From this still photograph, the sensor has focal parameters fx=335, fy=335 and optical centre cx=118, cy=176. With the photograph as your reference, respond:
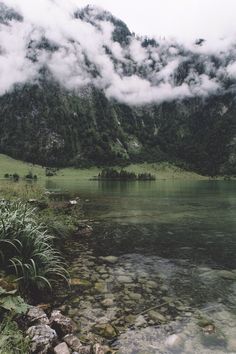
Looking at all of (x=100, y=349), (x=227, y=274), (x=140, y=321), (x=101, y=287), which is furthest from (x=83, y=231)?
(x=100, y=349)

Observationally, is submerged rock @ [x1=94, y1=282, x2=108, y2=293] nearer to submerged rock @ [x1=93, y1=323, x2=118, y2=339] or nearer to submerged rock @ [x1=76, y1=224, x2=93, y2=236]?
submerged rock @ [x1=93, y1=323, x2=118, y2=339]

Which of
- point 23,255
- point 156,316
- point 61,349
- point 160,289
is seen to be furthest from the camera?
point 160,289

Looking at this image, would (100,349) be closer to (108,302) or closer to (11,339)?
(11,339)

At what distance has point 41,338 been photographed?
7992 mm

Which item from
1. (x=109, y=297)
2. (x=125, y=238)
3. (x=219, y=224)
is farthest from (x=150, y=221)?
(x=109, y=297)

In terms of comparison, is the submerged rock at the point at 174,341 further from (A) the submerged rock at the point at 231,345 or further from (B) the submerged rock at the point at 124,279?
(B) the submerged rock at the point at 124,279

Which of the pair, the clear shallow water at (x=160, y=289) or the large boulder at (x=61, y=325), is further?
the clear shallow water at (x=160, y=289)

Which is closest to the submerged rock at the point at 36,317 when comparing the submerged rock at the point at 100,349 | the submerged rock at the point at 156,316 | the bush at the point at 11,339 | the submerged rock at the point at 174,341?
the bush at the point at 11,339

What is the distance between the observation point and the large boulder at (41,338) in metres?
7.71

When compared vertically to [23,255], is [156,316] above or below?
below

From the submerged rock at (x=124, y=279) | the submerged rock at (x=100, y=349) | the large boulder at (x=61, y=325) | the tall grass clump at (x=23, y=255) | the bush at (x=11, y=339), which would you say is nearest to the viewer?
the bush at (x=11, y=339)

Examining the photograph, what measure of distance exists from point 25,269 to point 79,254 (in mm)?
6888

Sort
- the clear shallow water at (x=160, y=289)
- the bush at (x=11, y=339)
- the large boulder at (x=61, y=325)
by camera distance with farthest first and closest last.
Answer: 1. the clear shallow water at (x=160, y=289)
2. the large boulder at (x=61, y=325)
3. the bush at (x=11, y=339)

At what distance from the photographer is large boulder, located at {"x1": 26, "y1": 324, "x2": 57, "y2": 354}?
7.71m
